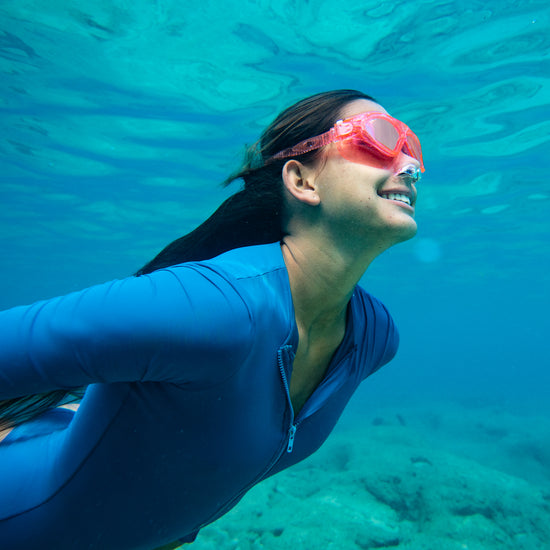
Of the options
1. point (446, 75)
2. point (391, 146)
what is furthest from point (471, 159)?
point (391, 146)

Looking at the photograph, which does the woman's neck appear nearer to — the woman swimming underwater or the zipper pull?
the woman swimming underwater

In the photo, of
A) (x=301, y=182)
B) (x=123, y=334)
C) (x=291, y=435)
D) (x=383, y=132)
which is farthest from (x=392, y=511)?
(x=123, y=334)

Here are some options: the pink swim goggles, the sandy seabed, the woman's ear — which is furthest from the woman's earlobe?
the sandy seabed

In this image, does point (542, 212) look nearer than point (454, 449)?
No

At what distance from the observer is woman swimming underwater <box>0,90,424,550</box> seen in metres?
1.33

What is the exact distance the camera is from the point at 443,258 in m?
36.8

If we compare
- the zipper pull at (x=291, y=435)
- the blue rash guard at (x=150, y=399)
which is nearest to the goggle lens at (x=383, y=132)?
the blue rash guard at (x=150, y=399)

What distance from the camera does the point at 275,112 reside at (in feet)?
50.5

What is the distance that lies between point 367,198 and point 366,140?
406mm

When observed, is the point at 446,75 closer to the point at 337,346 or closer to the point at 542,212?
the point at 337,346

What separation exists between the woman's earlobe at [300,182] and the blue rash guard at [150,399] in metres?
0.46

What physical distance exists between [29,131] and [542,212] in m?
28.3

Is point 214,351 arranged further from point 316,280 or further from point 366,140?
point 366,140

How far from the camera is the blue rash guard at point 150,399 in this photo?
1.29m
